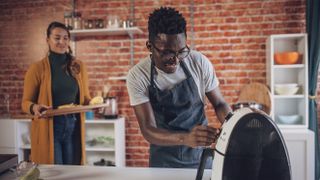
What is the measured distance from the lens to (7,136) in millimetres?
2652

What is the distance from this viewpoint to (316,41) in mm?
2402

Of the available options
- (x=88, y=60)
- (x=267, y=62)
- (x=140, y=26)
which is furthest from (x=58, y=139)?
(x=267, y=62)

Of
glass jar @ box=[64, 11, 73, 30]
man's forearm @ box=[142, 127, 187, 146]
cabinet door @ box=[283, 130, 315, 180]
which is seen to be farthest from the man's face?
glass jar @ box=[64, 11, 73, 30]

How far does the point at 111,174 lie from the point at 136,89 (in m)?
0.38

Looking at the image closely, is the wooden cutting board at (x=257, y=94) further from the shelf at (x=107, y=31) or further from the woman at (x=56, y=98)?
the woman at (x=56, y=98)

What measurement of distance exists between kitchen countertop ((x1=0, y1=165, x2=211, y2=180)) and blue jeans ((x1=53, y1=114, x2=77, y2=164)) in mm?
803

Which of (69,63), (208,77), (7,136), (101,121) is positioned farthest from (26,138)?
(208,77)

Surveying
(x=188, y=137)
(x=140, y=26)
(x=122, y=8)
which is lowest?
(x=188, y=137)

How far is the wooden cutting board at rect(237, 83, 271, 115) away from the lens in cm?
247

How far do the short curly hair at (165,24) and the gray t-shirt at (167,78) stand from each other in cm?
21

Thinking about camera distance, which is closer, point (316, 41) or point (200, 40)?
point (316, 41)

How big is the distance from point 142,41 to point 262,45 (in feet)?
3.77

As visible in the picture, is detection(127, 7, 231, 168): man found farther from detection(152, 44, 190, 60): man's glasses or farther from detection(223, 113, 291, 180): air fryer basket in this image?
detection(223, 113, 291, 180): air fryer basket

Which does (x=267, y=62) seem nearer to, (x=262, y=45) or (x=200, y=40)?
(x=262, y=45)
